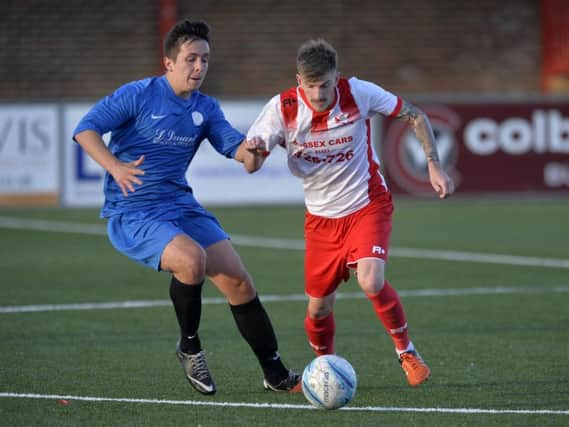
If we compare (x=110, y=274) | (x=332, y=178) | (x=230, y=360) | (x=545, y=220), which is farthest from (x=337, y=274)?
(x=545, y=220)

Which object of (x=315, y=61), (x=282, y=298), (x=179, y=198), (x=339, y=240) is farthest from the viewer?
(x=282, y=298)

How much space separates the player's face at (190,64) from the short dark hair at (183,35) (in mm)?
25

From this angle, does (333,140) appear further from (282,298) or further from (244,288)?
(282,298)

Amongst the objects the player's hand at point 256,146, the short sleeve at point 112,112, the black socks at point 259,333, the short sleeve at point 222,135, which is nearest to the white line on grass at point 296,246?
the black socks at point 259,333

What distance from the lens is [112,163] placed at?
614 centimetres

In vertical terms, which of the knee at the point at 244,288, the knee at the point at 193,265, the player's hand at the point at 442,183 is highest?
the player's hand at the point at 442,183

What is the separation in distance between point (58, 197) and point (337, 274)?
38.8ft

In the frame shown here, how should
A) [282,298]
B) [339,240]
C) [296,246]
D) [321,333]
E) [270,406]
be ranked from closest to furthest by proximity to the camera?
[270,406] → [339,240] → [321,333] → [282,298] → [296,246]

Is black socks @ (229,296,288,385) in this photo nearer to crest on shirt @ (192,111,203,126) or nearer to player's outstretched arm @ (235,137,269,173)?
player's outstretched arm @ (235,137,269,173)

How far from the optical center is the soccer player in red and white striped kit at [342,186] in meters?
6.65

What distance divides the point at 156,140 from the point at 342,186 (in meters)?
1.14

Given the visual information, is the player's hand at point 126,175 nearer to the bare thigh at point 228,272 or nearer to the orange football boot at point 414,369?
the bare thigh at point 228,272

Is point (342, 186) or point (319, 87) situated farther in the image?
point (342, 186)

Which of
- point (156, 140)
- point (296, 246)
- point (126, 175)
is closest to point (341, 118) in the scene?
point (156, 140)
